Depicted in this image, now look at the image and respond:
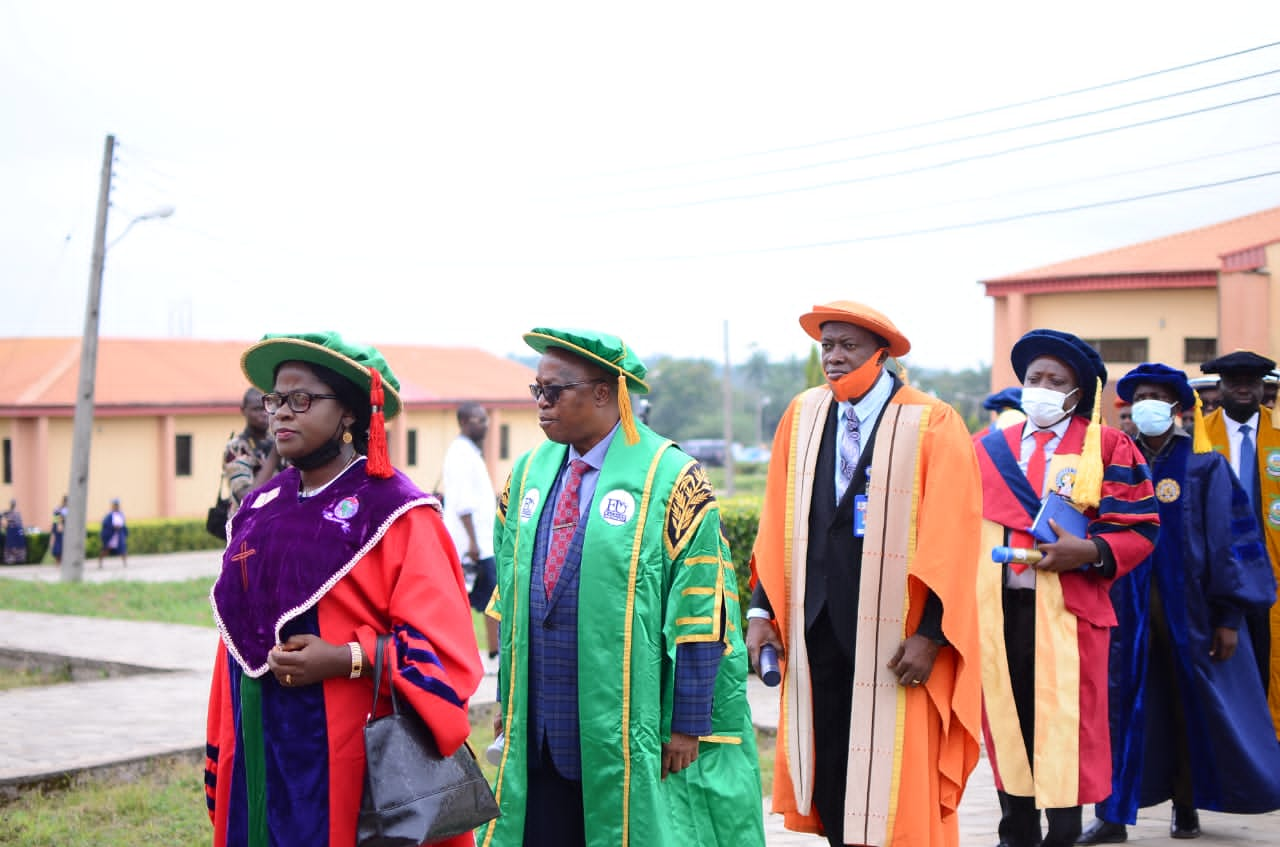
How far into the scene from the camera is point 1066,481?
19.7 feet

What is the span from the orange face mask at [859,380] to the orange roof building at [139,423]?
103 ft

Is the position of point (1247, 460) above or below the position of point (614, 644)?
above

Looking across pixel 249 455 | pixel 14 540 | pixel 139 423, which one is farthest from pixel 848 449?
pixel 139 423

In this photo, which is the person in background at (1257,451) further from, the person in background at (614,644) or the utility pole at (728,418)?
the utility pole at (728,418)

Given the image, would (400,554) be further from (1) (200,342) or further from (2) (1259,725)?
(1) (200,342)

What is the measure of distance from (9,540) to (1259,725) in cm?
2984

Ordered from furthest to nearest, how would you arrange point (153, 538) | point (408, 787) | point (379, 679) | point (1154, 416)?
1. point (153, 538)
2. point (1154, 416)
3. point (379, 679)
4. point (408, 787)

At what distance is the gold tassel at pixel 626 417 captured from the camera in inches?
179

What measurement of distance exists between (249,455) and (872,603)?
15.4 feet

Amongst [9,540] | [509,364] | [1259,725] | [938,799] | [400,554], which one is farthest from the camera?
[509,364]

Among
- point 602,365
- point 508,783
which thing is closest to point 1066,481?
point 602,365

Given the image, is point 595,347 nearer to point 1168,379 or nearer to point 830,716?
point 830,716

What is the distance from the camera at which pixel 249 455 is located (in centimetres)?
834

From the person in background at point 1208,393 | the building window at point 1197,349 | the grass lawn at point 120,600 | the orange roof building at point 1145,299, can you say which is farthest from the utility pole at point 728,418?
the person in background at point 1208,393
